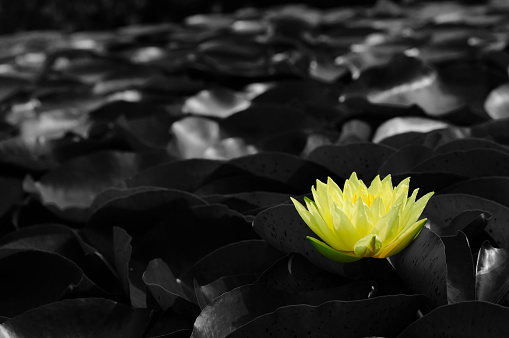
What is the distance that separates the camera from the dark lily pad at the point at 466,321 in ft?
1.78

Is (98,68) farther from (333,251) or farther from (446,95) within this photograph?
(333,251)

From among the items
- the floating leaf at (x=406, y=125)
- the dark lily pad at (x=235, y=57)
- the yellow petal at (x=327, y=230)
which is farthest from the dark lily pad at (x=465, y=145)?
the dark lily pad at (x=235, y=57)

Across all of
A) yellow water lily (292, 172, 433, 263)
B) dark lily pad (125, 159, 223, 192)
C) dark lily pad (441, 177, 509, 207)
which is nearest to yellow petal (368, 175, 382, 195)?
yellow water lily (292, 172, 433, 263)

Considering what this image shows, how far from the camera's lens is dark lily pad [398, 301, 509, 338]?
1.78ft

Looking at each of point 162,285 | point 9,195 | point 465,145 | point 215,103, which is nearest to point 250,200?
point 162,285

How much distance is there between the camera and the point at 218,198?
0.83m

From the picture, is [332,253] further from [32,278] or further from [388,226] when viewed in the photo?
[32,278]

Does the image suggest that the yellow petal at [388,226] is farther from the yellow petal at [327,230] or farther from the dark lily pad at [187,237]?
the dark lily pad at [187,237]

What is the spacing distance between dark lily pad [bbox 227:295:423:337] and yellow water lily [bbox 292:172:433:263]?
5 centimetres

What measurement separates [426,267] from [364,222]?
0.28 ft

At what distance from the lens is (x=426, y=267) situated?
0.61 m

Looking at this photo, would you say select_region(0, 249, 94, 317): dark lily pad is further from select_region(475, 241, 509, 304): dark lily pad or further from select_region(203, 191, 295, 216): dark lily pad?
select_region(475, 241, 509, 304): dark lily pad

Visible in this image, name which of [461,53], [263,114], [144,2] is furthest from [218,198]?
[144,2]

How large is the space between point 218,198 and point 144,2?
3.11 meters
